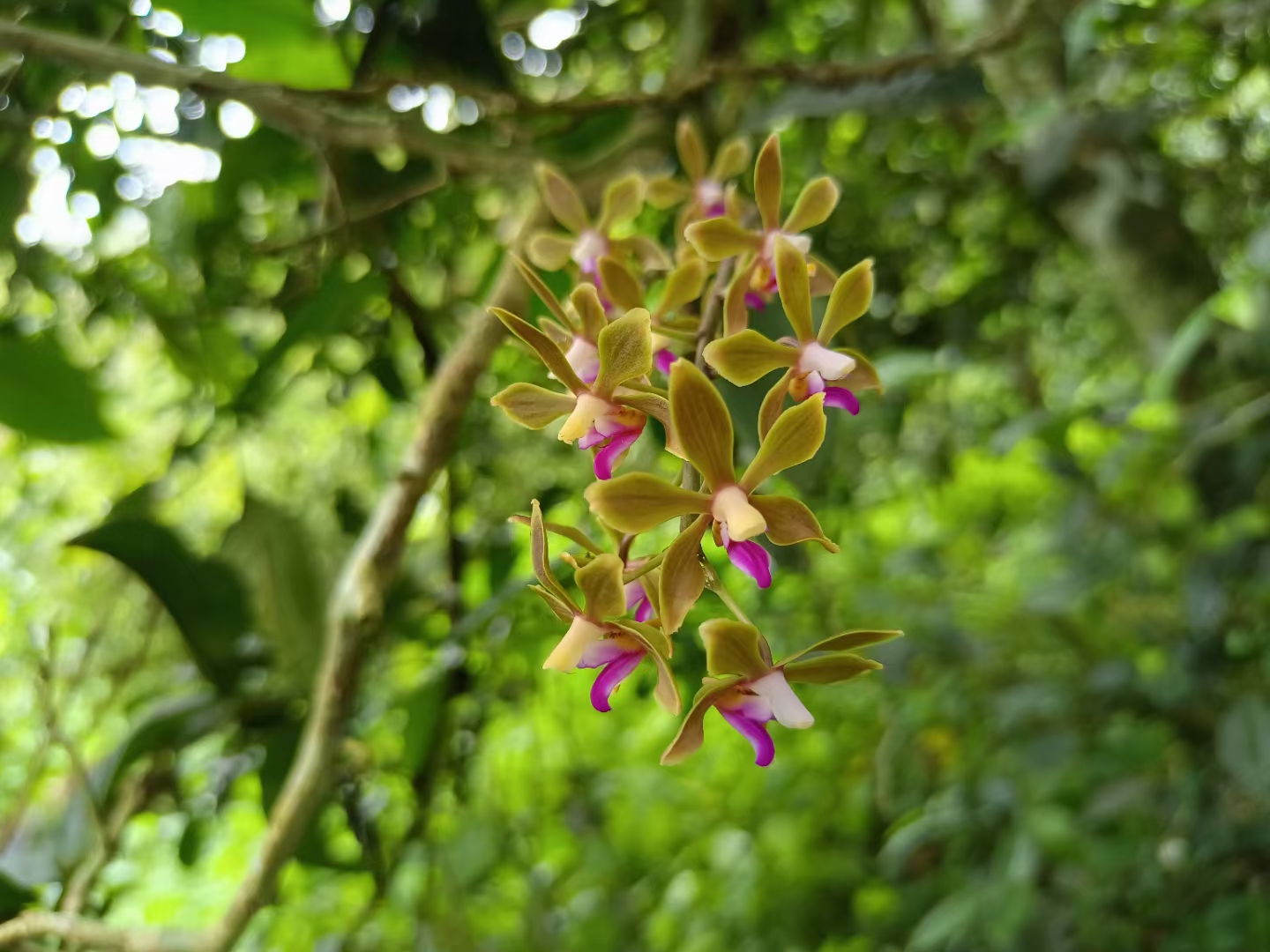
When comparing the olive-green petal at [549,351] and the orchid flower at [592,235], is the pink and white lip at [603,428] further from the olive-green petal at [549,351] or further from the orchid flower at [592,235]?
the orchid flower at [592,235]

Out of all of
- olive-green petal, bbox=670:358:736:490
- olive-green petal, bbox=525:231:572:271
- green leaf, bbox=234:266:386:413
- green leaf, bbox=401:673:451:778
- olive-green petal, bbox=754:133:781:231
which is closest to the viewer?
olive-green petal, bbox=670:358:736:490

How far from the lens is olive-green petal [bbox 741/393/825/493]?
0.29 meters

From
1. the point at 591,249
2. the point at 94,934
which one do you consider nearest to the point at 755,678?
the point at 591,249

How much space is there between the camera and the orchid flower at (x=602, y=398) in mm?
285

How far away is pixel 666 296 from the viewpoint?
37cm

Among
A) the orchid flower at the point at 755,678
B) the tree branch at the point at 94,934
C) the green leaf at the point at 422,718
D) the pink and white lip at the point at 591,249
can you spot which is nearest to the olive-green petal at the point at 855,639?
the orchid flower at the point at 755,678

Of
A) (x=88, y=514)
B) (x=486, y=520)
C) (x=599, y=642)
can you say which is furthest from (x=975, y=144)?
(x=88, y=514)

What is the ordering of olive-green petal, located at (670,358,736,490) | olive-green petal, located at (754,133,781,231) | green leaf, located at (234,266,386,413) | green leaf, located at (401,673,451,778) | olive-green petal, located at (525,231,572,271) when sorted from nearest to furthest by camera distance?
1. olive-green petal, located at (670,358,736,490)
2. olive-green petal, located at (754,133,781,231)
3. olive-green petal, located at (525,231,572,271)
4. green leaf, located at (234,266,386,413)
5. green leaf, located at (401,673,451,778)

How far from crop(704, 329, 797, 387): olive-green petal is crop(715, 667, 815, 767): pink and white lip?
9cm

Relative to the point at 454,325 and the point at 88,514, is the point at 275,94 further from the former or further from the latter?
the point at 88,514

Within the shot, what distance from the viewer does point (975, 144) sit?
3.01ft

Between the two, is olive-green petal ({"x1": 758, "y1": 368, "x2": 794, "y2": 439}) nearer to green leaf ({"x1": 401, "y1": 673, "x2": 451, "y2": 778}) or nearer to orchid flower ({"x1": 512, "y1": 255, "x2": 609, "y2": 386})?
orchid flower ({"x1": 512, "y1": 255, "x2": 609, "y2": 386})

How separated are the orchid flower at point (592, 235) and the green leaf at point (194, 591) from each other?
1.04 ft

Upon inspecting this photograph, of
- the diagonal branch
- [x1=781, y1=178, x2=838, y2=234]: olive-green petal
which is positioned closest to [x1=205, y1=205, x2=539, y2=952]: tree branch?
the diagonal branch
